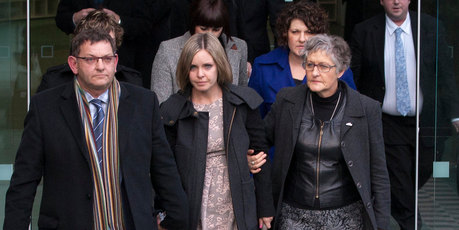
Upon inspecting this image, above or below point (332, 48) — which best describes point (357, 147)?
below

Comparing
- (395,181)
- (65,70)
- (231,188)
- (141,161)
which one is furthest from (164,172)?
(395,181)

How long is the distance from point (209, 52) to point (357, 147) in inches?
39.7

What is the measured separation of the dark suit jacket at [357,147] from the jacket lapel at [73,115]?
1.30 meters

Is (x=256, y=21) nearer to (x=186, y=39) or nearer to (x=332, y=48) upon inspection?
(x=186, y=39)

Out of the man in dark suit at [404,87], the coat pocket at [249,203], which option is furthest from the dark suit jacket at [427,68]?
the coat pocket at [249,203]

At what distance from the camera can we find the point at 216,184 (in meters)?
4.83

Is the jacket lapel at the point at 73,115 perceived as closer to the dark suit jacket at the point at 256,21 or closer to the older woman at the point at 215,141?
the older woman at the point at 215,141

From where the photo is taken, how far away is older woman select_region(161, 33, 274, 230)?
4.77m

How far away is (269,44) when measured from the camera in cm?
739

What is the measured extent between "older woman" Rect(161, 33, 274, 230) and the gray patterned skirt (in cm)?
11

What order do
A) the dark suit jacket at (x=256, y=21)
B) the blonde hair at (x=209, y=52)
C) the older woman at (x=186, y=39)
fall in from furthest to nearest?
the dark suit jacket at (x=256, y=21) < the older woman at (x=186, y=39) < the blonde hair at (x=209, y=52)

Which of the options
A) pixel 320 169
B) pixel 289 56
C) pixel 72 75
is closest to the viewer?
pixel 320 169

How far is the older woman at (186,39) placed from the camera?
19.0ft

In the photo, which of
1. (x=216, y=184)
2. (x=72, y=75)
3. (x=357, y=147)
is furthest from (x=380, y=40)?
(x=72, y=75)
